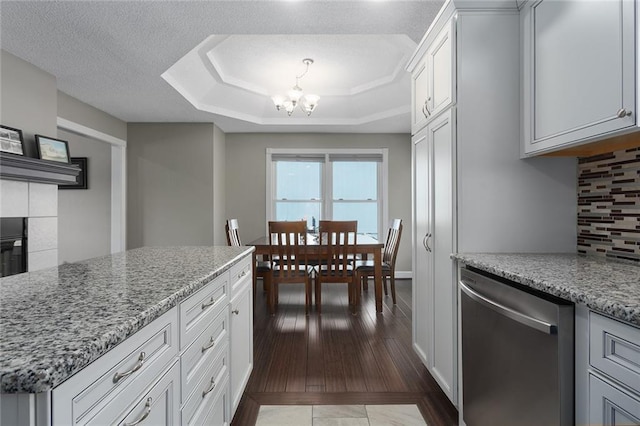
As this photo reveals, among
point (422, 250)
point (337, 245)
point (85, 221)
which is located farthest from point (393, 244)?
point (85, 221)

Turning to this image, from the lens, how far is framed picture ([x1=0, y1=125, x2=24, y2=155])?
2764 millimetres

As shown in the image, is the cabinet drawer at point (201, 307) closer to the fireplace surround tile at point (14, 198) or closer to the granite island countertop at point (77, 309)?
the granite island countertop at point (77, 309)

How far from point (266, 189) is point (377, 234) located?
196 centimetres

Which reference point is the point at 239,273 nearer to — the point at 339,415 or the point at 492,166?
the point at 339,415

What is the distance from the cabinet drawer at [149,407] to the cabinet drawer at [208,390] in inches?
4.1

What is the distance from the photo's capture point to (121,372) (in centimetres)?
76

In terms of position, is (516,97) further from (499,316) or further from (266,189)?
(266,189)

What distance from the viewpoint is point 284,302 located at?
429 centimetres

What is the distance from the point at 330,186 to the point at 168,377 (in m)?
4.86

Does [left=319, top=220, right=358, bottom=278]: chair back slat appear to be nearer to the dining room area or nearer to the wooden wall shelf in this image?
the dining room area

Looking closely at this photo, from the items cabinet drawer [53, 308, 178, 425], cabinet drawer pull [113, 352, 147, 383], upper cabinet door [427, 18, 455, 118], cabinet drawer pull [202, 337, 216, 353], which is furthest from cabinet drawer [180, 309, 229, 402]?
upper cabinet door [427, 18, 455, 118]

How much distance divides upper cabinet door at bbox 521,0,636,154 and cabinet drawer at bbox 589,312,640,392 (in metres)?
0.71

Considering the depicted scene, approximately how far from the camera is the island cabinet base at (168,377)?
0.58 metres

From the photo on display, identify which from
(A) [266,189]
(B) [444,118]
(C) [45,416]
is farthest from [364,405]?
(A) [266,189]
